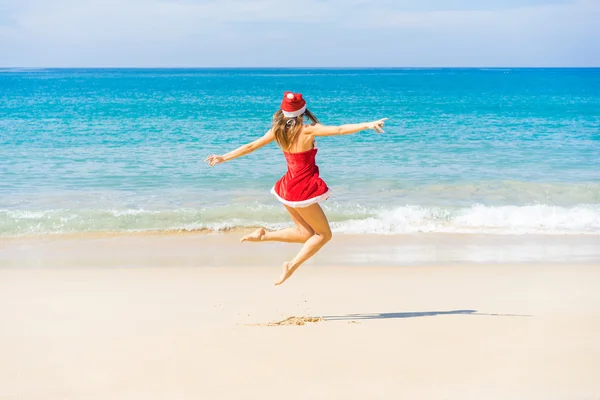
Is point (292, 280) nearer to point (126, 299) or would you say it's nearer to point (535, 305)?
point (126, 299)

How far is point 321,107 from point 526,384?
124ft

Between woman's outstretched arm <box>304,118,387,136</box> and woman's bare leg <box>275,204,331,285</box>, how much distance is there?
62 cm

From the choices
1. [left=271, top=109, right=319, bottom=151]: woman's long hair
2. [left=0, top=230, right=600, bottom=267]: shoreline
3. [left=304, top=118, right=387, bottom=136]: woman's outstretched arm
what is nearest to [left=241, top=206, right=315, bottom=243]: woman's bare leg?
[left=271, top=109, right=319, bottom=151]: woman's long hair

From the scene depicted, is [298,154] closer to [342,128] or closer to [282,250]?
[342,128]

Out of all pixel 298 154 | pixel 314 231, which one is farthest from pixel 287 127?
pixel 314 231

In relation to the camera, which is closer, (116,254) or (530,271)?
(530,271)

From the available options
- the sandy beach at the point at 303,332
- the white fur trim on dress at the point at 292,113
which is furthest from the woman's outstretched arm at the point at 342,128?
the sandy beach at the point at 303,332

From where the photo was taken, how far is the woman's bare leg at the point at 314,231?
5652mm

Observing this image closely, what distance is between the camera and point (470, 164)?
17.5m

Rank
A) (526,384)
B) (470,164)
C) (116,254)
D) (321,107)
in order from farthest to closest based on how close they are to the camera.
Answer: (321,107), (470,164), (116,254), (526,384)

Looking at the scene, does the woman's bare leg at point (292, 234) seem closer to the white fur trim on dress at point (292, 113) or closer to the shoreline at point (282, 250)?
the white fur trim on dress at point (292, 113)

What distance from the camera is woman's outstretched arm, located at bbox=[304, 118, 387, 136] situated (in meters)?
4.93

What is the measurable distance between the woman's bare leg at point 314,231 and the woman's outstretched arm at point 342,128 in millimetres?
617

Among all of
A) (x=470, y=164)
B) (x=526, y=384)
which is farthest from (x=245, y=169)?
(x=526, y=384)
